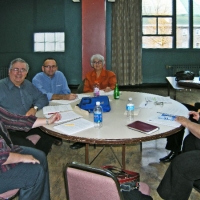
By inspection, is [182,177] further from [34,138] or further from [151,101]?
[34,138]

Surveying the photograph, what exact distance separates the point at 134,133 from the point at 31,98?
1.38m

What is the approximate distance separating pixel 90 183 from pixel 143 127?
897 millimetres

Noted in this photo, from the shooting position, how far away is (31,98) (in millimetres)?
2955

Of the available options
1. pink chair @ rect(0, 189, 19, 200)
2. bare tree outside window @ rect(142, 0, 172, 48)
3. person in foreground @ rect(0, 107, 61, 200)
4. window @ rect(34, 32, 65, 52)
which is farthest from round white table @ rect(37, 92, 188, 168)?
bare tree outside window @ rect(142, 0, 172, 48)

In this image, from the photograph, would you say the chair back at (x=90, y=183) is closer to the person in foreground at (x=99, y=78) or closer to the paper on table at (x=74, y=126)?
the paper on table at (x=74, y=126)

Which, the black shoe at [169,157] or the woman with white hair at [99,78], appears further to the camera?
the woman with white hair at [99,78]

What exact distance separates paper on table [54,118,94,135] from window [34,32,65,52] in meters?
6.17

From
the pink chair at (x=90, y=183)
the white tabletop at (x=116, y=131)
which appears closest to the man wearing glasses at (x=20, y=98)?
the white tabletop at (x=116, y=131)

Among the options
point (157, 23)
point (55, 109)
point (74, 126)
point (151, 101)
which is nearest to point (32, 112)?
point (55, 109)

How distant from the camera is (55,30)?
8094mm

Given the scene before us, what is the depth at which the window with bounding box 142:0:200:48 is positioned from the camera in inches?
323

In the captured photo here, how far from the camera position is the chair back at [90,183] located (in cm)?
128

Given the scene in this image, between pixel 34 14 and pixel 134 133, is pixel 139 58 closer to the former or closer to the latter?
pixel 34 14

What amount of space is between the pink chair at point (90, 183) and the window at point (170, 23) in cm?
740
